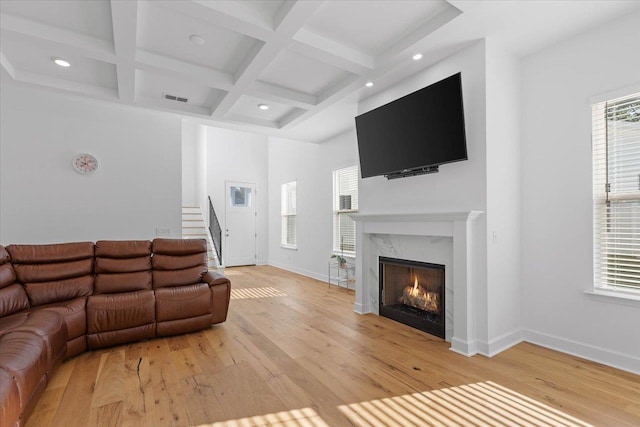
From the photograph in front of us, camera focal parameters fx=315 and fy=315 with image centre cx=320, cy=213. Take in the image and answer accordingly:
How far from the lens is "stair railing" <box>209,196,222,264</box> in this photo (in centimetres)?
756

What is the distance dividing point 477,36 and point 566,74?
2.99ft

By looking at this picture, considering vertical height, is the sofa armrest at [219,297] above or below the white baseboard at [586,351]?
above

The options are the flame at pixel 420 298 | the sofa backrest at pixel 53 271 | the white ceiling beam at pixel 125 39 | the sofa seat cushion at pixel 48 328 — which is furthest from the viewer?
the flame at pixel 420 298

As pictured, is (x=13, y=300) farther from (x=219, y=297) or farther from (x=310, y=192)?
(x=310, y=192)

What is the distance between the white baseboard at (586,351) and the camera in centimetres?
251

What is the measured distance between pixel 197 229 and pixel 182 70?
206 inches

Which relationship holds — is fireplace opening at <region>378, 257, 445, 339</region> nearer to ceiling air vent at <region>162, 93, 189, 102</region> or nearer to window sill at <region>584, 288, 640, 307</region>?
window sill at <region>584, 288, 640, 307</region>

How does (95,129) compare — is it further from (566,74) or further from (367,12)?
(566,74)

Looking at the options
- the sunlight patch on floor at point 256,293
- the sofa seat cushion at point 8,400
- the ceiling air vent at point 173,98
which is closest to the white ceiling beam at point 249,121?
the ceiling air vent at point 173,98

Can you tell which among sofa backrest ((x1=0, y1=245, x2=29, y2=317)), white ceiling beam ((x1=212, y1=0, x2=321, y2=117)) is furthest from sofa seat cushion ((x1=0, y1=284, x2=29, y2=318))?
white ceiling beam ((x1=212, y1=0, x2=321, y2=117))

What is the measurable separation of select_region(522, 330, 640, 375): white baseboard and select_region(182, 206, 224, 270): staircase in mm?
5682

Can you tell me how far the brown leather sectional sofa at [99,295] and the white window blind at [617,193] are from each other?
12.2ft

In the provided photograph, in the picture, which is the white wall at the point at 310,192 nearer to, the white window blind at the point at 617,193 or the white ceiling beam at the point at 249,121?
the white ceiling beam at the point at 249,121

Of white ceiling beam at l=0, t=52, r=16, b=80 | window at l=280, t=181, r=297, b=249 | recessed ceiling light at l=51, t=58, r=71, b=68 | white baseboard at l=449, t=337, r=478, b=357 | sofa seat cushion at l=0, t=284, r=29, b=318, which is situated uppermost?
recessed ceiling light at l=51, t=58, r=71, b=68
